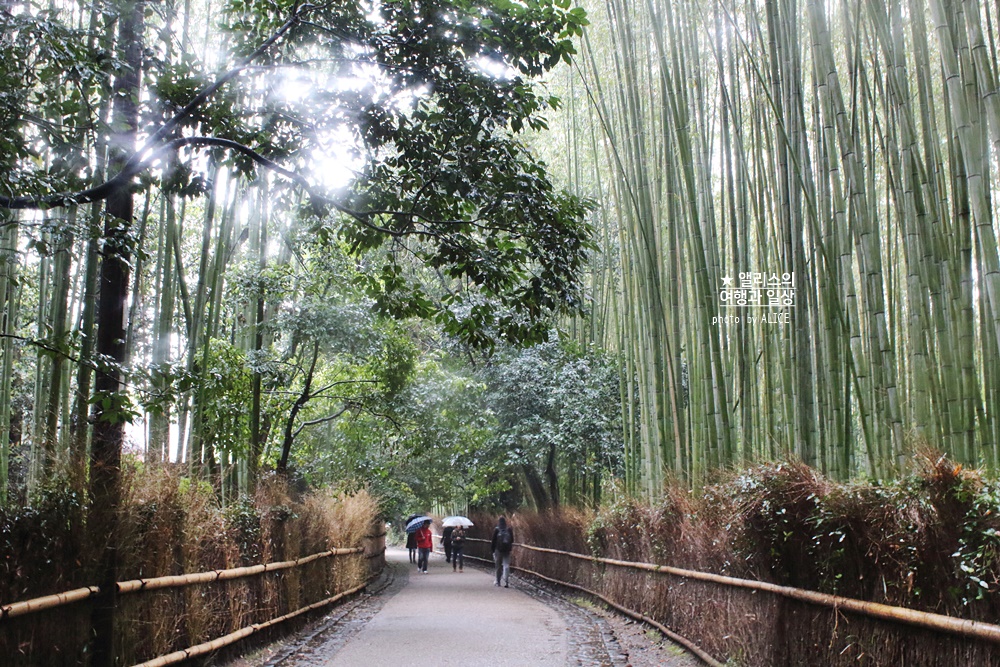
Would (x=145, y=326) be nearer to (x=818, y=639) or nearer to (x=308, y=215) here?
(x=308, y=215)

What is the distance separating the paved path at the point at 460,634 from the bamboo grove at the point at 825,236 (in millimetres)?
1488

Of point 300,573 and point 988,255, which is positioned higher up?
point 988,255

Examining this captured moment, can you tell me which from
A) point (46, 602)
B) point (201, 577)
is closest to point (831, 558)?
point (46, 602)

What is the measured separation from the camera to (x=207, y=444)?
26.5ft

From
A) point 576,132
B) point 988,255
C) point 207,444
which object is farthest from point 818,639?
point 576,132

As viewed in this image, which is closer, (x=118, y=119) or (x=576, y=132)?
(x=118, y=119)

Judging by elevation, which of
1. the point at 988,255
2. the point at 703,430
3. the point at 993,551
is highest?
the point at 988,255

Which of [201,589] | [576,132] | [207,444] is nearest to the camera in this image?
[201,589]

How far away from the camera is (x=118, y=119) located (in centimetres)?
380

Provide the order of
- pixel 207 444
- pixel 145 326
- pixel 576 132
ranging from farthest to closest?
pixel 145 326 → pixel 576 132 → pixel 207 444

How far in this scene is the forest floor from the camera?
5316 mm

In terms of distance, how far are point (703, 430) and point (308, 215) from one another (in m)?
2.73

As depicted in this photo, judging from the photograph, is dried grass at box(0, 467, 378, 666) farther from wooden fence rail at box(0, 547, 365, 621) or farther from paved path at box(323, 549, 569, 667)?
paved path at box(323, 549, 569, 667)

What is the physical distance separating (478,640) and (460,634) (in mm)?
368
